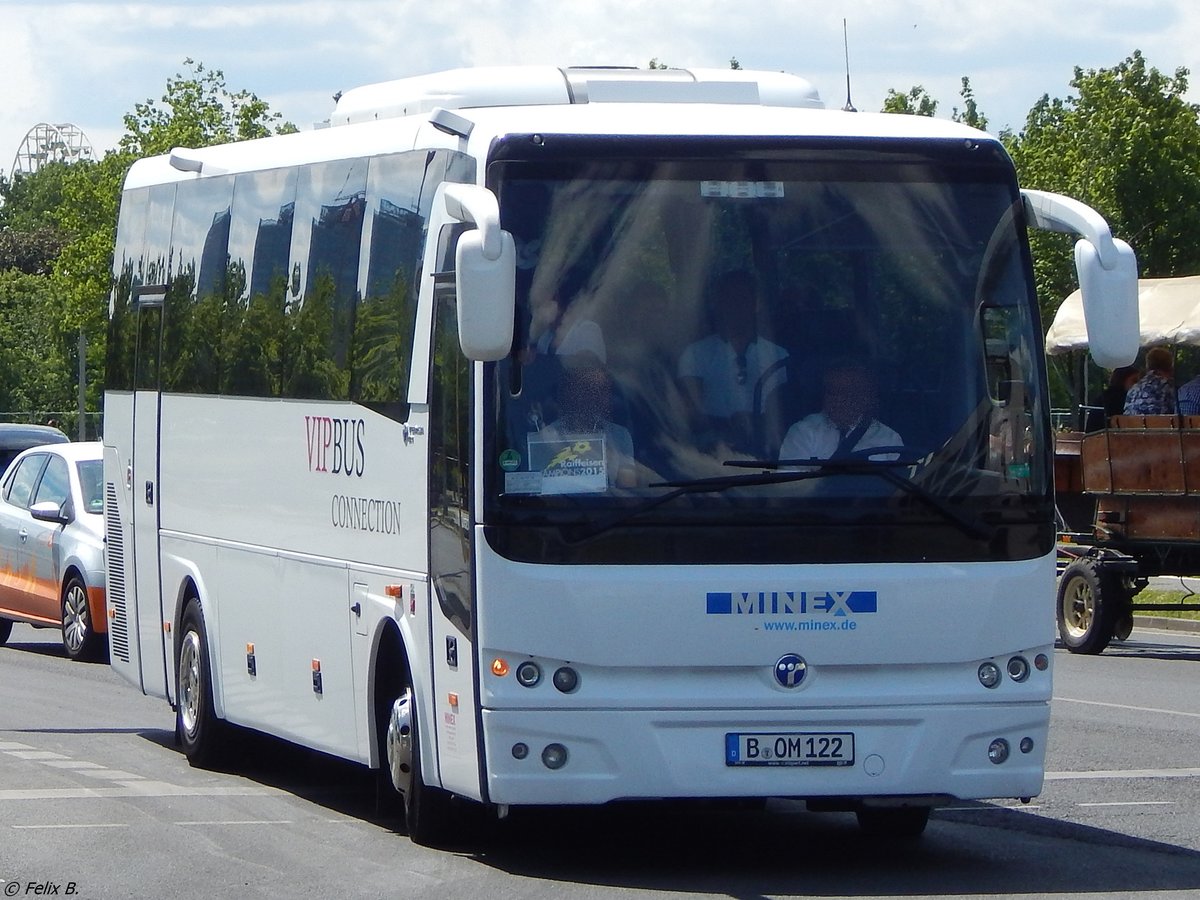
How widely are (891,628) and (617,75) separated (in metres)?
3.05

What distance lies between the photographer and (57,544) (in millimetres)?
20297

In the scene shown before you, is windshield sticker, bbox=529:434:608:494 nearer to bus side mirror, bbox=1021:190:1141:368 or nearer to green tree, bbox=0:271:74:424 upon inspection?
bus side mirror, bbox=1021:190:1141:368

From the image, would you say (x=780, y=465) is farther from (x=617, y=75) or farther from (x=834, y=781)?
(x=617, y=75)

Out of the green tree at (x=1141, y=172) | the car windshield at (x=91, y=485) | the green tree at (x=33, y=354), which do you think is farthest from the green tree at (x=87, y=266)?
the car windshield at (x=91, y=485)

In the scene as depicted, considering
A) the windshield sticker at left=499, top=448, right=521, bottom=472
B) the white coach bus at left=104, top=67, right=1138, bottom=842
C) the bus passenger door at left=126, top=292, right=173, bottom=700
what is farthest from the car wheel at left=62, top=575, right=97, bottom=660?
the windshield sticker at left=499, top=448, right=521, bottom=472

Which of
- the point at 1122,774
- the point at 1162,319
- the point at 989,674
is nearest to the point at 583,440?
the point at 989,674

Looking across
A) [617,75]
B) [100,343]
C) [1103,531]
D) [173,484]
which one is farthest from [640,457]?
[100,343]

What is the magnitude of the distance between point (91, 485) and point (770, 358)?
1239cm

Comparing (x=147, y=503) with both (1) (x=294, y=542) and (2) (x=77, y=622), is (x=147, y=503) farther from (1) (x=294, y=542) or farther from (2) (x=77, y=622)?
(2) (x=77, y=622)

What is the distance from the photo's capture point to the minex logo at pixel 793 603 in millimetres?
9031

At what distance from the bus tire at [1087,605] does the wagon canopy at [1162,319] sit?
2381 mm

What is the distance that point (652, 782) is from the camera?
896 centimetres

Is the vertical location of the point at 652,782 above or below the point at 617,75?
below

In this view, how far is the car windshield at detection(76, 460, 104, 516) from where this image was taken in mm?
20292
